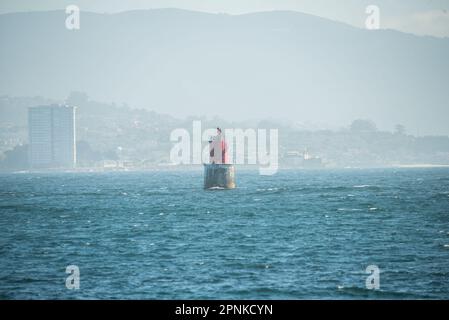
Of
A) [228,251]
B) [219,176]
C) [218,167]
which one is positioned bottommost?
[228,251]

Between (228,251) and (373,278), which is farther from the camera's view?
(228,251)

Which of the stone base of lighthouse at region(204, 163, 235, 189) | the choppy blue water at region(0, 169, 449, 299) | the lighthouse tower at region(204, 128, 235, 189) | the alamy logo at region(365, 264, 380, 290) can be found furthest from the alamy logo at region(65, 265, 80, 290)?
the stone base of lighthouse at region(204, 163, 235, 189)

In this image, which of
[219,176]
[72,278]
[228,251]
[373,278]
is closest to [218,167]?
[219,176]

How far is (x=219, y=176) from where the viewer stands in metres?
141

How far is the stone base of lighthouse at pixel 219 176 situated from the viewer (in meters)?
138

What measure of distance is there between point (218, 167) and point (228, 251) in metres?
76.4

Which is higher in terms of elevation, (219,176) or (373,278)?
(219,176)

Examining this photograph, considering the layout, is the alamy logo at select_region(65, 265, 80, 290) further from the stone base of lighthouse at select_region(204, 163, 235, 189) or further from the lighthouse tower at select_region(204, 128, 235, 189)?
the stone base of lighthouse at select_region(204, 163, 235, 189)

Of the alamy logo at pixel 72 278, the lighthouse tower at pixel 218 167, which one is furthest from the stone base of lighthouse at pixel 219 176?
the alamy logo at pixel 72 278

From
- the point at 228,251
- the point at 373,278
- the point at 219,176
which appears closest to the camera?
the point at 373,278

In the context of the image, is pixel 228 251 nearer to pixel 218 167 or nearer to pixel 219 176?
pixel 218 167

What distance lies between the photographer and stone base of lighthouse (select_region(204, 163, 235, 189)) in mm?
138250
